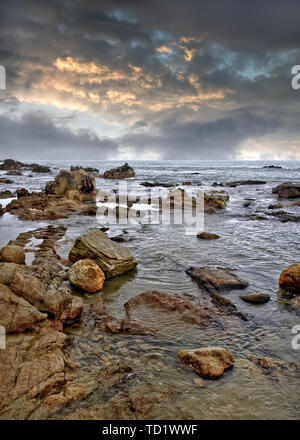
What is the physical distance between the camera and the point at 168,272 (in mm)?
7180

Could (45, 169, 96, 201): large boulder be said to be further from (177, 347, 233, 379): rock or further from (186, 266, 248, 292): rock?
(177, 347, 233, 379): rock

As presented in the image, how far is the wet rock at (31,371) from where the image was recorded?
2899 millimetres

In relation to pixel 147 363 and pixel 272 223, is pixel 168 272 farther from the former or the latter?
pixel 272 223

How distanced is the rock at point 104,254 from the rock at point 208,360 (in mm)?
3280

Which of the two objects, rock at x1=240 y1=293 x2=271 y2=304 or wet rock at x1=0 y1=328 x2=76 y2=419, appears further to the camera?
rock at x1=240 y1=293 x2=271 y2=304

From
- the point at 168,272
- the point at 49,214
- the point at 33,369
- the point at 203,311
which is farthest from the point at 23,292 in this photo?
the point at 49,214

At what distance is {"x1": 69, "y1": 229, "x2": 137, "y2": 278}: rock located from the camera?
22.2 ft

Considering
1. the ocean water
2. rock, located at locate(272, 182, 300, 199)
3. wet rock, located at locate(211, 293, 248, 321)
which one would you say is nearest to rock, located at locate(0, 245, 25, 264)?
the ocean water

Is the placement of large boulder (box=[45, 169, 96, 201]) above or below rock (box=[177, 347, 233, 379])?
above

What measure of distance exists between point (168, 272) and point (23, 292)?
375 cm

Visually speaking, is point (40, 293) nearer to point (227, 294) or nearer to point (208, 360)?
point (208, 360)

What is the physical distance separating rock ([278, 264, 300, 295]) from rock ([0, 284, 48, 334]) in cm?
515

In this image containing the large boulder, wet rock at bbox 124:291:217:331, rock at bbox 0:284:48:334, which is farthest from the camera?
the large boulder

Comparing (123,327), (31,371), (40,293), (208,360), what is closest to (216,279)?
(123,327)
